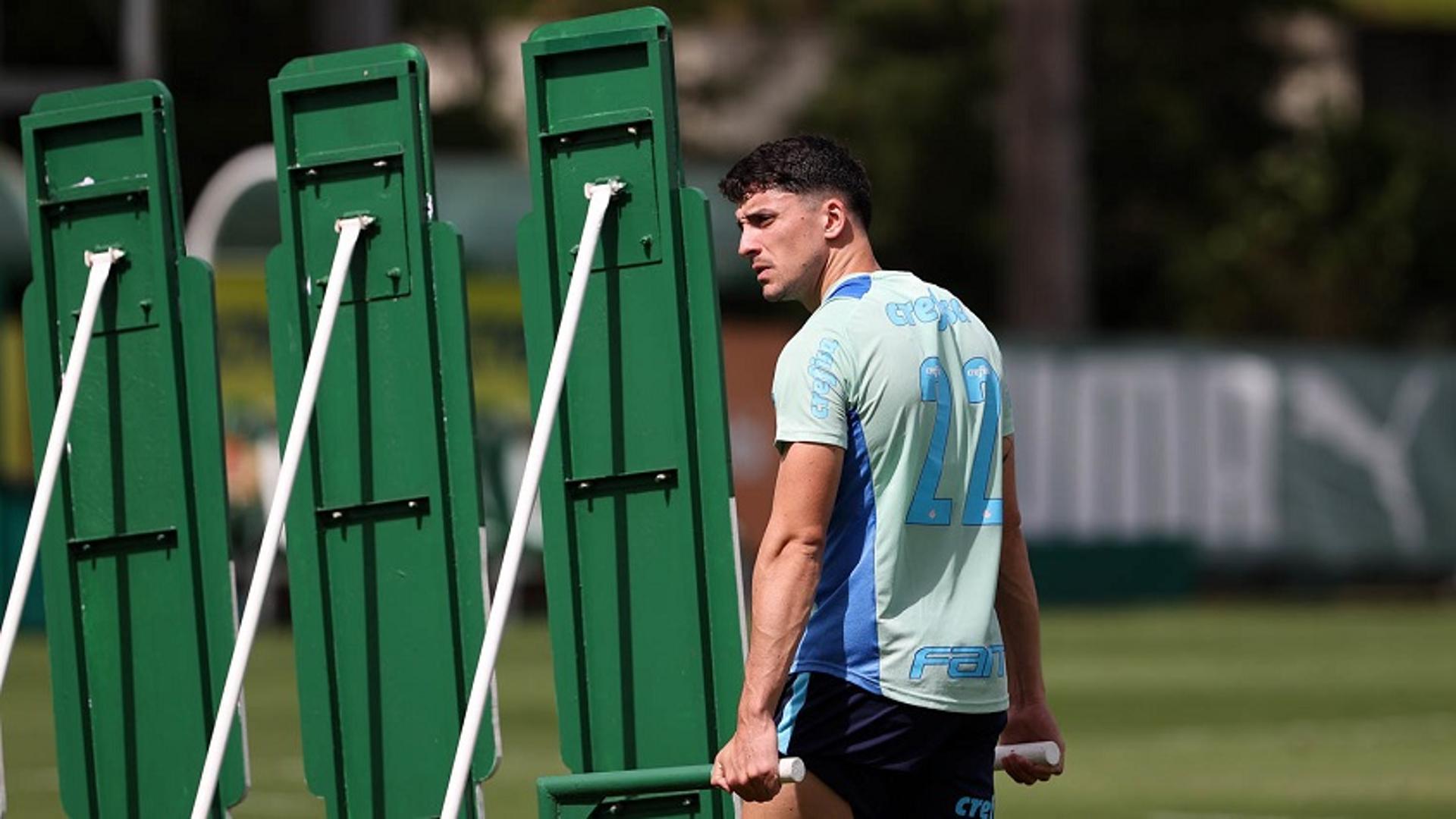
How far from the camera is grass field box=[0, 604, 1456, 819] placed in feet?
42.8

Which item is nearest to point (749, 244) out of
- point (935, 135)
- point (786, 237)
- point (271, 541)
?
point (786, 237)

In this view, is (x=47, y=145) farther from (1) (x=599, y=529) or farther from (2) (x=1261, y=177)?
(2) (x=1261, y=177)

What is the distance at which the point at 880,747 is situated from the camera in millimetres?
6047

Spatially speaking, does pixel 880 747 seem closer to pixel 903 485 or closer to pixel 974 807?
pixel 974 807

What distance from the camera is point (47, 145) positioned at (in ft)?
27.1

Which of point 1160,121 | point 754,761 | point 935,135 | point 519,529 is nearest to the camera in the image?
point 754,761

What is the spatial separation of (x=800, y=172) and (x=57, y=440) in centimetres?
273

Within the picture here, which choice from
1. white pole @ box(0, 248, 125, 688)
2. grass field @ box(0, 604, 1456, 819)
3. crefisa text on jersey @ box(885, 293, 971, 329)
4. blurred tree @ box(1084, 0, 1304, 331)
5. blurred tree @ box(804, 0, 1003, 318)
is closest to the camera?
crefisa text on jersey @ box(885, 293, 971, 329)

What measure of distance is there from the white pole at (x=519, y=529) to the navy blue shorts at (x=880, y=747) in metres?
0.98

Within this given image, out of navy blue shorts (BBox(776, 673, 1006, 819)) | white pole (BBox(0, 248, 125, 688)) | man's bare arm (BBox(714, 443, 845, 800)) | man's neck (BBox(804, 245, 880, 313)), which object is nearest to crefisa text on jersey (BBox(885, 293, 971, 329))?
man's neck (BBox(804, 245, 880, 313))

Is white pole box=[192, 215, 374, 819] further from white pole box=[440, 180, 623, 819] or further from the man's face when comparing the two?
the man's face

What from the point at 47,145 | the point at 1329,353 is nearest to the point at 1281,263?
the point at 1329,353

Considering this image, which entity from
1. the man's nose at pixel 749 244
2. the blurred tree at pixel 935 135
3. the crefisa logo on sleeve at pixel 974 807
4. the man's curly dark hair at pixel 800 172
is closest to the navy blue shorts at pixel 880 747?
the crefisa logo on sleeve at pixel 974 807

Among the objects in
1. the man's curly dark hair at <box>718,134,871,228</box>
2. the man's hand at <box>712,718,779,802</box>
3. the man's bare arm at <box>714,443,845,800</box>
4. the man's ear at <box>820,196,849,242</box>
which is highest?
the man's curly dark hair at <box>718,134,871,228</box>
